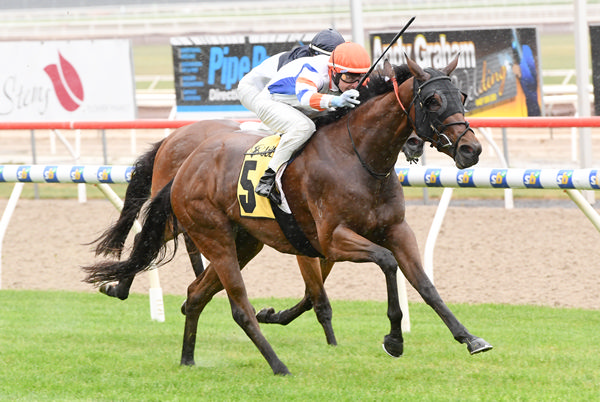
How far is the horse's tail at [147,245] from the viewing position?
5.82 metres

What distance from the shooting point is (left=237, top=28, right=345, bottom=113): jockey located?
5.38m

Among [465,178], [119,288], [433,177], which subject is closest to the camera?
[465,178]

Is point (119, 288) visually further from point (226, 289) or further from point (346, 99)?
point (346, 99)

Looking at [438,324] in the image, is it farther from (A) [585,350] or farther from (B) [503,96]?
(B) [503,96]

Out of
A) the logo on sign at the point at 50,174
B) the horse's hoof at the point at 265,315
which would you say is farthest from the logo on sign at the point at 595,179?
the logo on sign at the point at 50,174

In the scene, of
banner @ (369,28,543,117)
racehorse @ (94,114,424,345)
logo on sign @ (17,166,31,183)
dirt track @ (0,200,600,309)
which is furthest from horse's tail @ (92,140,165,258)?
banner @ (369,28,543,117)

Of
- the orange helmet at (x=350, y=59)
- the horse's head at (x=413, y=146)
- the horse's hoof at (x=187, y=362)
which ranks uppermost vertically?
the orange helmet at (x=350, y=59)

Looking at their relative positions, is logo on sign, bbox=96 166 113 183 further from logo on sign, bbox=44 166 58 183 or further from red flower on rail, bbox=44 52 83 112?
red flower on rail, bbox=44 52 83 112

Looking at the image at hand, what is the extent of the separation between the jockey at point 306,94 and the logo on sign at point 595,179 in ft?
4.21

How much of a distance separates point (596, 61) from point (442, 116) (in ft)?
18.6

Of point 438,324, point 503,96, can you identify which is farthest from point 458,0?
point 438,324

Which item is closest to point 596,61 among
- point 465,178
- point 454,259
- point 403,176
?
point 454,259

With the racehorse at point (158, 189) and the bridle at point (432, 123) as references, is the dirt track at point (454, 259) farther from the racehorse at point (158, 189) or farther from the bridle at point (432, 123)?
the bridle at point (432, 123)

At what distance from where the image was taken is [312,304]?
6.04m
